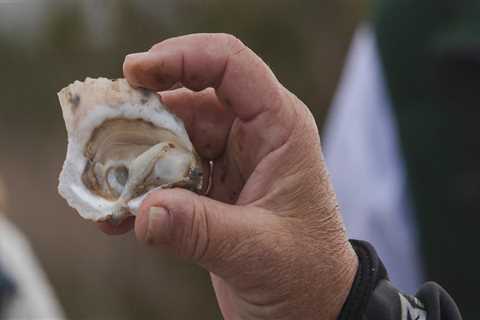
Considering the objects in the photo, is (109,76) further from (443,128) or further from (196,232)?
(196,232)

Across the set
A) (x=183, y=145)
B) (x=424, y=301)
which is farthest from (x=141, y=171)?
(x=424, y=301)

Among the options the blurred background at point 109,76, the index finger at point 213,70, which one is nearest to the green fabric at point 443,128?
the index finger at point 213,70

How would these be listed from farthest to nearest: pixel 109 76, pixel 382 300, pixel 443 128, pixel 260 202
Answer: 1. pixel 109 76
2. pixel 443 128
3. pixel 382 300
4. pixel 260 202

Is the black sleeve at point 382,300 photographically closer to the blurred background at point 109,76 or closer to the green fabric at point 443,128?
the green fabric at point 443,128

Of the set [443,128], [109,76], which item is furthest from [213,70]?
[109,76]

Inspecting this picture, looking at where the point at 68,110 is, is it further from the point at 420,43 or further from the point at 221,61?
the point at 420,43
